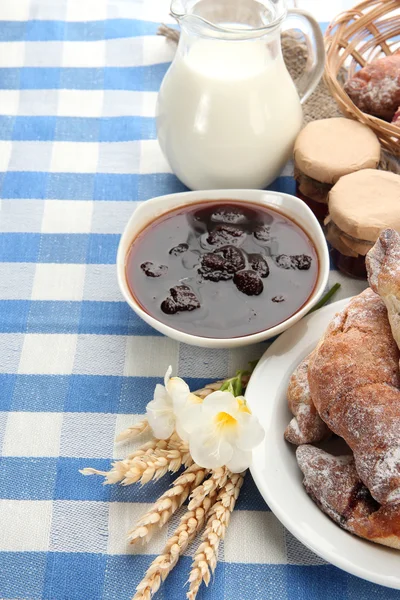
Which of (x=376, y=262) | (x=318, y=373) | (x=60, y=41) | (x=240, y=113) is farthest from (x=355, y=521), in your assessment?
(x=60, y=41)

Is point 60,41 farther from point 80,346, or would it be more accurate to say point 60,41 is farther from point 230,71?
point 80,346

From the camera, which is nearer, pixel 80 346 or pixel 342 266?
pixel 80 346

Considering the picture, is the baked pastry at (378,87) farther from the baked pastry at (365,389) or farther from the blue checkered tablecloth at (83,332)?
the baked pastry at (365,389)

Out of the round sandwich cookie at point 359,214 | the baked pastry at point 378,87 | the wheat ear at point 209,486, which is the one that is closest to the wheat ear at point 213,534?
the wheat ear at point 209,486

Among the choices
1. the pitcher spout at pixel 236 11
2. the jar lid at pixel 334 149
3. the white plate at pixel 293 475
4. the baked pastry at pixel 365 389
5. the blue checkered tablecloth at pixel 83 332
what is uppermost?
the pitcher spout at pixel 236 11

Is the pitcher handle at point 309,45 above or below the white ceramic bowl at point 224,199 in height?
above
